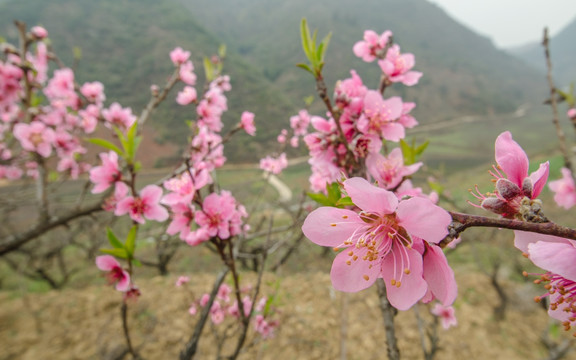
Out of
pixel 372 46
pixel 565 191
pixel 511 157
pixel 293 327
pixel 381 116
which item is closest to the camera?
pixel 511 157

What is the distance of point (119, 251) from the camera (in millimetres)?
848

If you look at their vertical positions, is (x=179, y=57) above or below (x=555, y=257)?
above

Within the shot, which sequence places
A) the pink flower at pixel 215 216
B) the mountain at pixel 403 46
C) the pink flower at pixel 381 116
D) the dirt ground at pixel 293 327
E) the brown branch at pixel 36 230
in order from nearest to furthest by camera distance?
1. the pink flower at pixel 381 116
2. the pink flower at pixel 215 216
3. the brown branch at pixel 36 230
4. the dirt ground at pixel 293 327
5. the mountain at pixel 403 46

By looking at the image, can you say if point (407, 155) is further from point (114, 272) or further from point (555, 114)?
point (114, 272)

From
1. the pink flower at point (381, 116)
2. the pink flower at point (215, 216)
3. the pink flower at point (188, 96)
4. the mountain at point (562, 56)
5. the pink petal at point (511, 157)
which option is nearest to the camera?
the pink petal at point (511, 157)

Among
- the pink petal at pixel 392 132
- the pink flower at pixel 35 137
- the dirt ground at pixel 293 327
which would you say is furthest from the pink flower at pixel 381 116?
the pink flower at pixel 35 137

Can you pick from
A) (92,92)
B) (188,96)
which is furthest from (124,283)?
(92,92)

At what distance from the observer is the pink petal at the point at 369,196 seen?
0.42 m

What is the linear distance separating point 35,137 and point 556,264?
272cm

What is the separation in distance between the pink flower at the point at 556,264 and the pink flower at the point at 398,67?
26.6 inches

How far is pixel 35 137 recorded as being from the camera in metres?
1.96

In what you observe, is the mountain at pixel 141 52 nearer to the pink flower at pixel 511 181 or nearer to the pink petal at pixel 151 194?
the pink petal at pixel 151 194

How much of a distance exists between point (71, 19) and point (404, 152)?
115 feet

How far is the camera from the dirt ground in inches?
97.6
